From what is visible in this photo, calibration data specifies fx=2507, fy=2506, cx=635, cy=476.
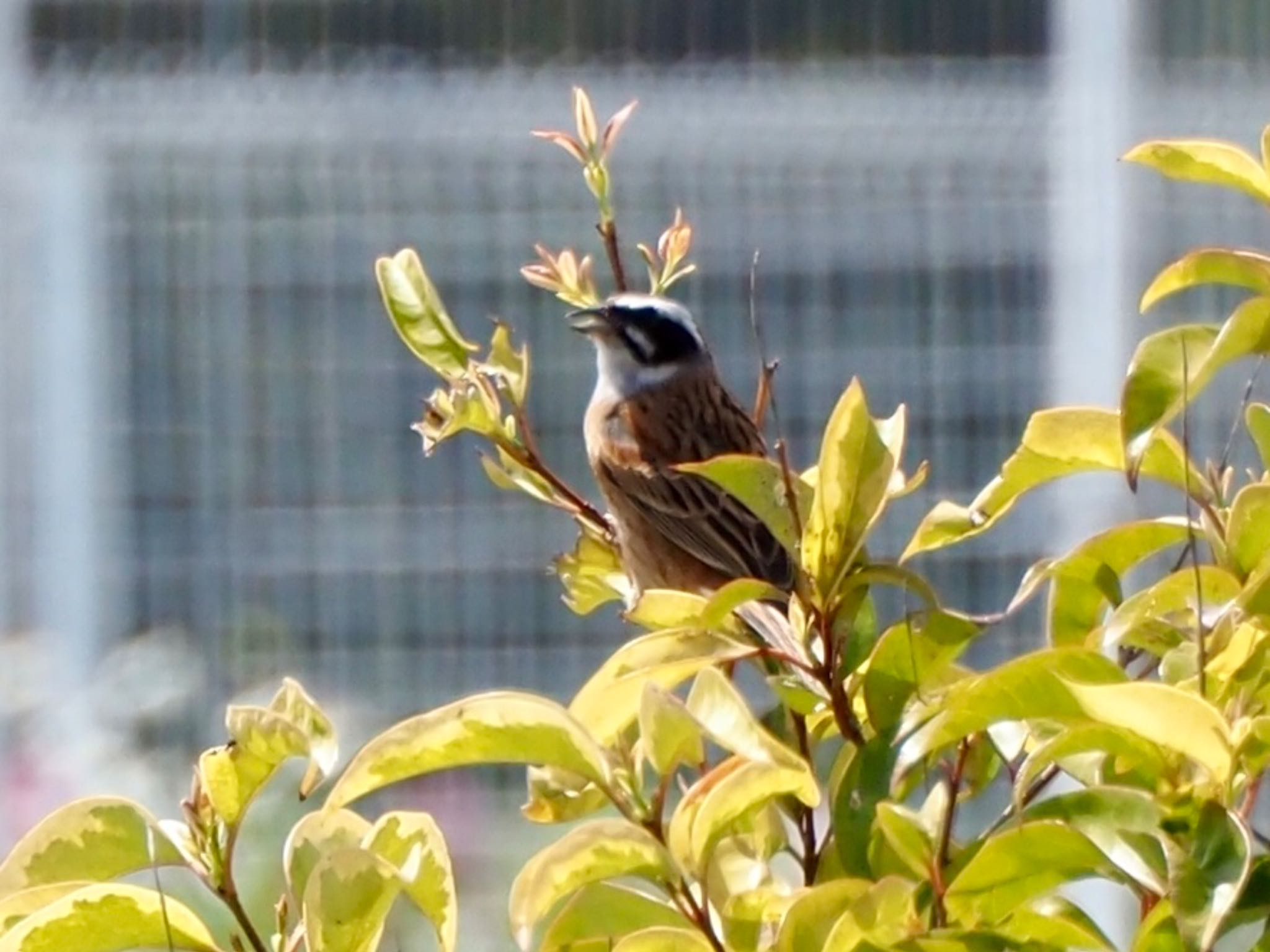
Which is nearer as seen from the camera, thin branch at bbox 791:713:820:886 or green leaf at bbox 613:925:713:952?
green leaf at bbox 613:925:713:952

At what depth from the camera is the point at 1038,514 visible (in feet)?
20.0

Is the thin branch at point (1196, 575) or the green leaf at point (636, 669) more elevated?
the thin branch at point (1196, 575)

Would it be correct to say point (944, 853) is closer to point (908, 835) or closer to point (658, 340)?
point (908, 835)

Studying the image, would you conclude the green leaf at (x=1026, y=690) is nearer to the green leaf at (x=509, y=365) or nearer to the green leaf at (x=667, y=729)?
the green leaf at (x=667, y=729)

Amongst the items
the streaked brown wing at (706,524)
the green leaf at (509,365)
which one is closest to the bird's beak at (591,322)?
the streaked brown wing at (706,524)

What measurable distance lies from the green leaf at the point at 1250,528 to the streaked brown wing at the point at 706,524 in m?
1.63

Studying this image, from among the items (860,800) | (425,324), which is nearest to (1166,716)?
(860,800)

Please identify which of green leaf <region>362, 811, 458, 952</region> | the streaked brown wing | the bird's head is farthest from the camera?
the bird's head

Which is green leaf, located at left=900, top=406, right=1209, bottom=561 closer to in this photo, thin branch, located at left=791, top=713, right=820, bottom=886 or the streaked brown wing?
thin branch, located at left=791, top=713, right=820, bottom=886

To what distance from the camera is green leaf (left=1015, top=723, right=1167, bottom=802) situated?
2.91 feet

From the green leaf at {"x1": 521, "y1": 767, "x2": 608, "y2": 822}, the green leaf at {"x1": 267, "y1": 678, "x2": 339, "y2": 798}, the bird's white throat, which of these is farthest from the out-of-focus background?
the green leaf at {"x1": 267, "y1": 678, "x2": 339, "y2": 798}

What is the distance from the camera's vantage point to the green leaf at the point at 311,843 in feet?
3.11

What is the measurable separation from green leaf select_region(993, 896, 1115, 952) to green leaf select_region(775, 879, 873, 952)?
64 mm

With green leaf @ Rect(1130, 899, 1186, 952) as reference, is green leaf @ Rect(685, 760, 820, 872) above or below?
above
